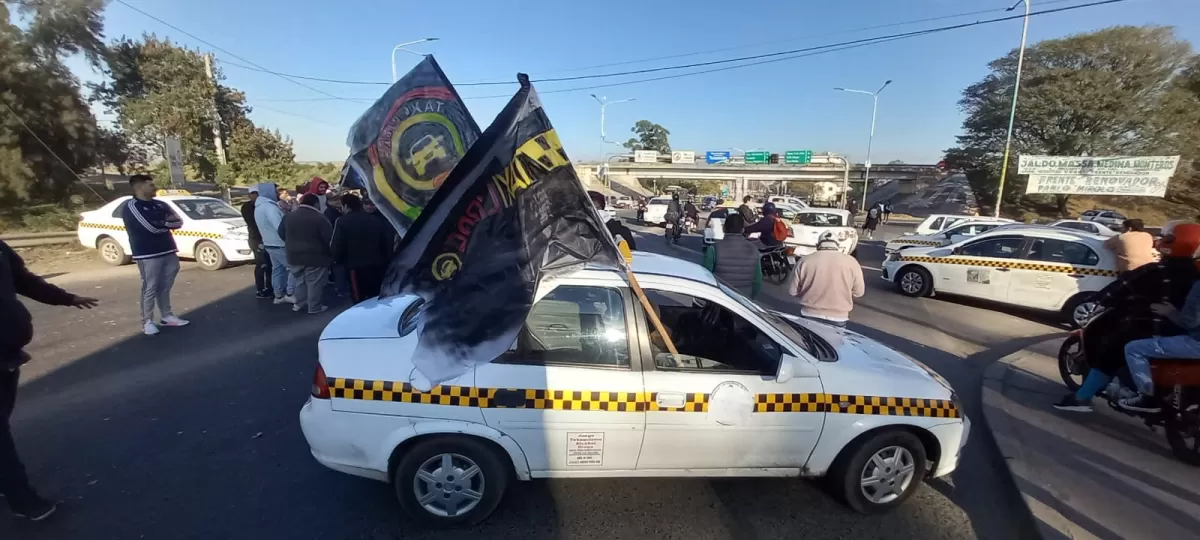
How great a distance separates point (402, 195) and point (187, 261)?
38.6ft

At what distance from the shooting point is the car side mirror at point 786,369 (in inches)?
121

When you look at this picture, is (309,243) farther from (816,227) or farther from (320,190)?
(816,227)

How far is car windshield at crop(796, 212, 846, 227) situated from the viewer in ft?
56.3

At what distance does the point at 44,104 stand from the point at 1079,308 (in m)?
31.0

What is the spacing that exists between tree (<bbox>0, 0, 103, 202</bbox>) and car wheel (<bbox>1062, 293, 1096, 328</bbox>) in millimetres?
28323

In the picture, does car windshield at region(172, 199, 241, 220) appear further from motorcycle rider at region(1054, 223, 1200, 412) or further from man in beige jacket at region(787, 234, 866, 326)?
motorcycle rider at region(1054, 223, 1200, 412)

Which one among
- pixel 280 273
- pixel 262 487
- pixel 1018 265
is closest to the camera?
pixel 262 487

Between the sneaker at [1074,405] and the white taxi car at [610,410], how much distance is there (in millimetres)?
2497

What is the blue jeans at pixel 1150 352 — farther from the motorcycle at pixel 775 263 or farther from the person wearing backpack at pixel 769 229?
the motorcycle at pixel 775 263

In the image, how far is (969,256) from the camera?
966 cm

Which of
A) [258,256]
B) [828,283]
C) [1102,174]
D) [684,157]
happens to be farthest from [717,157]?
[828,283]

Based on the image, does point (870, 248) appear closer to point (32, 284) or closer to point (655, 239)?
point (655, 239)

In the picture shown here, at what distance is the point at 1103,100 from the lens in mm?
38375

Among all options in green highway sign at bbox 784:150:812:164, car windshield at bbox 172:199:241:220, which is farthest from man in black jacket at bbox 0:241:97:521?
green highway sign at bbox 784:150:812:164
